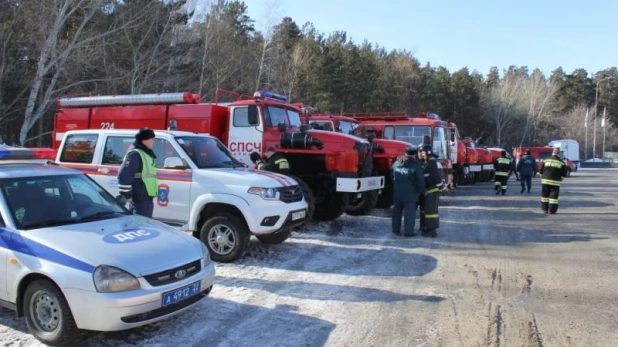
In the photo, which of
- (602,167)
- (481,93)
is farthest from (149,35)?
(481,93)

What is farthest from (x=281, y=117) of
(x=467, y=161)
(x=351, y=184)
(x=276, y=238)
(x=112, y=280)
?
(x=467, y=161)

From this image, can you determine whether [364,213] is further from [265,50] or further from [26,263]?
[265,50]

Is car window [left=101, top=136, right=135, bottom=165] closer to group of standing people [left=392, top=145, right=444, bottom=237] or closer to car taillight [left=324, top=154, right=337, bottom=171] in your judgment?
car taillight [left=324, top=154, right=337, bottom=171]

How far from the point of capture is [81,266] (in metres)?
4.02

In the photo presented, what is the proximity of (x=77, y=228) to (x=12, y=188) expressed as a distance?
2.66ft

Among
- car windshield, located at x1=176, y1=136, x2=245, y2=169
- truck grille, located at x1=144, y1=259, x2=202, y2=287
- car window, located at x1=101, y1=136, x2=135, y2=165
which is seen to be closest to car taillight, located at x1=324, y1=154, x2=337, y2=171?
car windshield, located at x1=176, y1=136, x2=245, y2=169

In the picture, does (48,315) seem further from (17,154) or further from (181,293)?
(17,154)

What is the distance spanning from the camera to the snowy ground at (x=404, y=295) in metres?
4.60

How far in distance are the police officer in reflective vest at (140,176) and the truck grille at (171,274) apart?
2077 mm

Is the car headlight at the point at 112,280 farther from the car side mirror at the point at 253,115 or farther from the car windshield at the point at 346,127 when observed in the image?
the car windshield at the point at 346,127

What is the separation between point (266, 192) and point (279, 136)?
3362 mm

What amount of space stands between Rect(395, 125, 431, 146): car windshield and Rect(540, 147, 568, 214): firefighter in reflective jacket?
4.39 metres

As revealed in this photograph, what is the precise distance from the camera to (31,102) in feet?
70.9

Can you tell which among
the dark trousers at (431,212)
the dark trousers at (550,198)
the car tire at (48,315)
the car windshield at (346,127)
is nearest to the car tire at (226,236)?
the car tire at (48,315)
